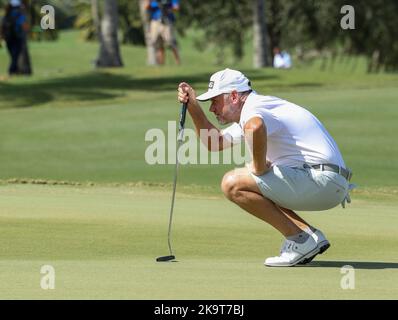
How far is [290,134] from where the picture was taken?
336 inches

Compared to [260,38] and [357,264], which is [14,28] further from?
[357,264]

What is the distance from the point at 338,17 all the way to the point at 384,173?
118 ft

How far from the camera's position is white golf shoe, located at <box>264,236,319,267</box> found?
28.0ft

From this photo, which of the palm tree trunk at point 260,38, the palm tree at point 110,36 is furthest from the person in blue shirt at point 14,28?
the palm tree trunk at point 260,38

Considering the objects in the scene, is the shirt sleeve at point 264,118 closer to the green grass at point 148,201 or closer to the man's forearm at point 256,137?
the man's forearm at point 256,137

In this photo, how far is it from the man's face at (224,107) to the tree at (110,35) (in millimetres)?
26916

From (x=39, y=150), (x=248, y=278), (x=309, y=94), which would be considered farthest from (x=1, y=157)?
(x=248, y=278)

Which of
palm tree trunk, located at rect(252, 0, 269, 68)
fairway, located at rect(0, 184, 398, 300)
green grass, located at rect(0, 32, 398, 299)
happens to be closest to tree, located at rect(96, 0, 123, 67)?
green grass, located at rect(0, 32, 398, 299)

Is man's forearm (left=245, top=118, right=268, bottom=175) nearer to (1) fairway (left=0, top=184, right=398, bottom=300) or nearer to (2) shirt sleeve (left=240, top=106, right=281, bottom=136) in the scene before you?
(2) shirt sleeve (left=240, top=106, right=281, bottom=136)

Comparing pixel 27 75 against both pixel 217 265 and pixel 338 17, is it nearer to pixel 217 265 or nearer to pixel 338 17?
pixel 338 17

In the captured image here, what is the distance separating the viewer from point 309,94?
91.1ft

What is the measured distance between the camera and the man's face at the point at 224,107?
28.3 feet

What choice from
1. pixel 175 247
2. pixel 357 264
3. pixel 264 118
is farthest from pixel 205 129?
pixel 357 264

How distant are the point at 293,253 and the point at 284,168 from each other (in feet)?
2.09
